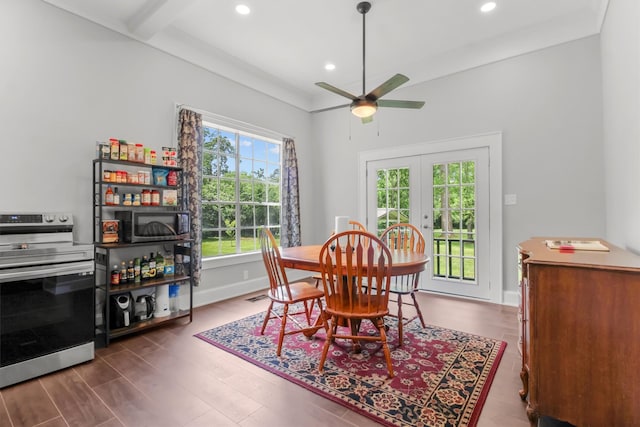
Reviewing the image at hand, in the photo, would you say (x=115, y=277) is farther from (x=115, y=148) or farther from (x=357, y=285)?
(x=357, y=285)

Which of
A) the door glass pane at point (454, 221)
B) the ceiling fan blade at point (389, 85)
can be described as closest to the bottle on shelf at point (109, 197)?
the ceiling fan blade at point (389, 85)

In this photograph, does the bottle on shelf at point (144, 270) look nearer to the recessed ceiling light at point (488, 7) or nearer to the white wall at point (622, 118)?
the white wall at point (622, 118)

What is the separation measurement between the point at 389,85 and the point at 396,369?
219 centimetres

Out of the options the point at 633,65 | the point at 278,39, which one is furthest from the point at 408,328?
the point at 278,39

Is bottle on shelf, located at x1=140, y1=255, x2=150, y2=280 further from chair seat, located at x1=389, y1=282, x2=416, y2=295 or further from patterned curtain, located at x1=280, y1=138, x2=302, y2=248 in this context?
chair seat, located at x1=389, y1=282, x2=416, y2=295

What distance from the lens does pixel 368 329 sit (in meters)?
2.84

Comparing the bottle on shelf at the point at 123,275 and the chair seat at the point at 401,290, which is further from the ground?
the bottle on shelf at the point at 123,275

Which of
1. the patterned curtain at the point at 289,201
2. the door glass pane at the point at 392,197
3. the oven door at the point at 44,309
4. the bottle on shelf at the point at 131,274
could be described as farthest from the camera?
the patterned curtain at the point at 289,201

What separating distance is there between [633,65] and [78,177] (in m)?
4.23

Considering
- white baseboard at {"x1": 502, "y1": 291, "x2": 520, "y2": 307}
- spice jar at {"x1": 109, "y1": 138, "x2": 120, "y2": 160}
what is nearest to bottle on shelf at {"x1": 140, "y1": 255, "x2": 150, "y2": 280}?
spice jar at {"x1": 109, "y1": 138, "x2": 120, "y2": 160}

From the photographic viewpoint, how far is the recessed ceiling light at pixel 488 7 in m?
2.87

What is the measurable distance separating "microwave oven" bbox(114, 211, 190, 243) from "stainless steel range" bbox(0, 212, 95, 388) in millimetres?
420

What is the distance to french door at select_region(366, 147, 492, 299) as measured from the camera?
3756 mm

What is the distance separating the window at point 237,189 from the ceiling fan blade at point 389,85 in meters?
2.20
